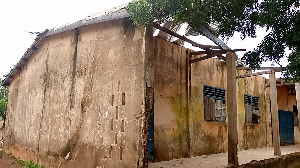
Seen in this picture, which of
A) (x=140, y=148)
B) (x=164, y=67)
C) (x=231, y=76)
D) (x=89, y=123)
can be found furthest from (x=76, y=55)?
(x=231, y=76)

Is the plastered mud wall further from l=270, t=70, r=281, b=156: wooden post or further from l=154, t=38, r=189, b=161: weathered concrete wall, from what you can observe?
l=270, t=70, r=281, b=156: wooden post

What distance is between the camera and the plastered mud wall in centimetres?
669

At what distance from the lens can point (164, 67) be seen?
695 centimetres

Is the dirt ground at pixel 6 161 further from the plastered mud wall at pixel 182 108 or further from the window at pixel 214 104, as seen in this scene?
the window at pixel 214 104

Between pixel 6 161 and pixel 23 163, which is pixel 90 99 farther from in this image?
pixel 6 161

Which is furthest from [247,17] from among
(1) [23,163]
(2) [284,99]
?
(2) [284,99]

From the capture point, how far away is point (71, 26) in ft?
21.6

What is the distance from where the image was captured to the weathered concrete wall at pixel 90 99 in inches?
199

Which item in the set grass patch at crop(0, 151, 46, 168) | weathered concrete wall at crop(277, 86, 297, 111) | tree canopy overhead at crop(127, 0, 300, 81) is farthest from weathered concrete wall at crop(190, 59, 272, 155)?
grass patch at crop(0, 151, 46, 168)

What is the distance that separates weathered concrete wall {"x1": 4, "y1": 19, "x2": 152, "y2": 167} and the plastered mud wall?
1502mm

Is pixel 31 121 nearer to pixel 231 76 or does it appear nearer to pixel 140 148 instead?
pixel 140 148

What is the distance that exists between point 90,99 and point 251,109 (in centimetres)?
734

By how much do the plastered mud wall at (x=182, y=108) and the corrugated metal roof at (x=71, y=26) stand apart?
1.67 meters

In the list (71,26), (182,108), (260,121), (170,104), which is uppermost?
(71,26)
